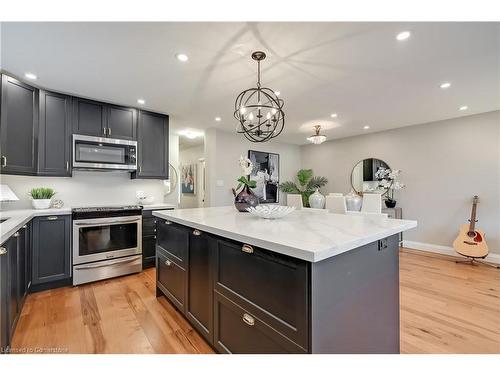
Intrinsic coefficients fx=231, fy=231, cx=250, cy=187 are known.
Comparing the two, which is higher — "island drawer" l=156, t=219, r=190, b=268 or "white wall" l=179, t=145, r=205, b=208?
"white wall" l=179, t=145, r=205, b=208

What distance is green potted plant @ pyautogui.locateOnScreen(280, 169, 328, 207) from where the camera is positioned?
19.5ft

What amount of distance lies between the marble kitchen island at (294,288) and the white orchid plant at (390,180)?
3.54 m

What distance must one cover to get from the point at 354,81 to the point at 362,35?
34.7 inches

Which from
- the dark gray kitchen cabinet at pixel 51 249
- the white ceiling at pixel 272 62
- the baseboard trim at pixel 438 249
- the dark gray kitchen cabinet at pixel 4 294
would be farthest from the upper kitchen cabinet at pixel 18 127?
the baseboard trim at pixel 438 249

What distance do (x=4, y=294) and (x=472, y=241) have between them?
17.7 ft

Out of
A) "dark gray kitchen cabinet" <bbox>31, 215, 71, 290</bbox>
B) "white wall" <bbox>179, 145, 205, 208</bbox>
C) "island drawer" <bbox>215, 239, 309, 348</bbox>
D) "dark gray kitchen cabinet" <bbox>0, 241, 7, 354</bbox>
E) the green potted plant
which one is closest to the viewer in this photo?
"island drawer" <bbox>215, 239, 309, 348</bbox>

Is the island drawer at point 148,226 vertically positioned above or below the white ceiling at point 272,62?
below

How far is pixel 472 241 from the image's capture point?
3.53m

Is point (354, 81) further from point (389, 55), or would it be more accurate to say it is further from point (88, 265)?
point (88, 265)

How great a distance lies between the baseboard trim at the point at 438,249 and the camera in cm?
369

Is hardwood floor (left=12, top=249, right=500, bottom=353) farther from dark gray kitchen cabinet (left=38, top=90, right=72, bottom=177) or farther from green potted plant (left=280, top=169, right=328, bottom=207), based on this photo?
green potted plant (left=280, top=169, right=328, bottom=207)

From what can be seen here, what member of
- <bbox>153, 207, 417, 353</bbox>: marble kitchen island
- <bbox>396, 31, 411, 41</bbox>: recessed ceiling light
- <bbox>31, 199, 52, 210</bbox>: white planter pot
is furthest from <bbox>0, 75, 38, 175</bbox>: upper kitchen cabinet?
<bbox>396, 31, 411, 41</bbox>: recessed ceiling light

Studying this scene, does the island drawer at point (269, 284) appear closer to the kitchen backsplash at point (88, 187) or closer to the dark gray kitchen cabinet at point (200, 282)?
the dark gray kitchen cabinet at point (200, 282)

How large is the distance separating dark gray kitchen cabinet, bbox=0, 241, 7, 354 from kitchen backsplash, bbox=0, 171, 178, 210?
1847mm
